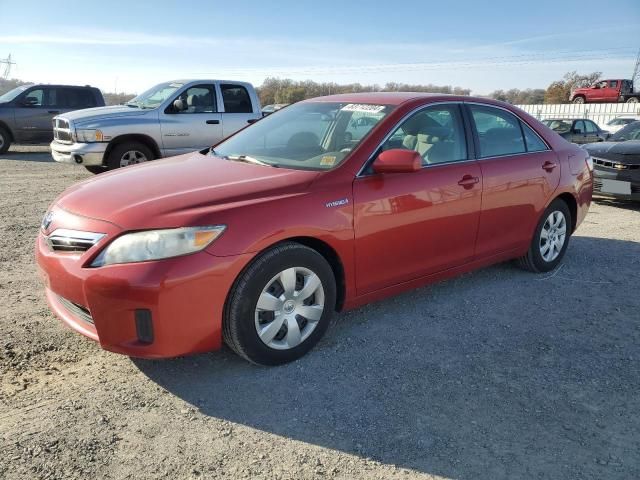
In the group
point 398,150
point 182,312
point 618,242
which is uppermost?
point 398,150

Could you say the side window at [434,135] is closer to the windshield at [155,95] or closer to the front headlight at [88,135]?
the front headlight at [88,135]

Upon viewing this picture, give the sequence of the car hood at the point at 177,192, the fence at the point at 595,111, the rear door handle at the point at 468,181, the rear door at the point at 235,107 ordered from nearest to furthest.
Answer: the car hood at the point at 177,192, the rear door handle at the point at 468,181, the rear door at the point at 235,107, the fence at the point at 595,111

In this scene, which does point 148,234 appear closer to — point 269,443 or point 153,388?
point 153,388

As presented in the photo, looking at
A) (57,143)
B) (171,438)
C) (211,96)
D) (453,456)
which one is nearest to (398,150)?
(453,456)

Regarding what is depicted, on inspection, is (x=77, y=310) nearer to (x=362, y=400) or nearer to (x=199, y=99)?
(x=362, y=400)

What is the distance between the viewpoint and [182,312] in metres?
2.82

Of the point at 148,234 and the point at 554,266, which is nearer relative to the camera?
the point at 148,234

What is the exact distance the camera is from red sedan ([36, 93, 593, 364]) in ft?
9.25

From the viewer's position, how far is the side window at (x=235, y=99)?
10.5m

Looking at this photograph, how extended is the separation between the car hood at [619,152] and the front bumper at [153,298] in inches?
287

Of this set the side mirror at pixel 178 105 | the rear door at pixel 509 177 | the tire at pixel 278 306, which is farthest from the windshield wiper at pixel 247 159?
the side mirror at pixel 178 105

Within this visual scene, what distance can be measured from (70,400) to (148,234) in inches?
38.3

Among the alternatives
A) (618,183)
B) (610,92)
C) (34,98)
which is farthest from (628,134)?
(610,92)

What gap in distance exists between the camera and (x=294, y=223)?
3.12m
